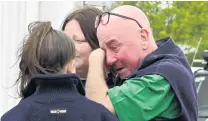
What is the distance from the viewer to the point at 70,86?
1.94 metres

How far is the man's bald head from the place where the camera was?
2206 mm

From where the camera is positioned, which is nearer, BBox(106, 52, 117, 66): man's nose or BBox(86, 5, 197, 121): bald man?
BBox(86, 5, 197, 121): bald man

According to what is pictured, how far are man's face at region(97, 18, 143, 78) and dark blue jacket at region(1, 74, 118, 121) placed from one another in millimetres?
335

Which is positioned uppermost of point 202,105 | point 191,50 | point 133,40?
point 133,40

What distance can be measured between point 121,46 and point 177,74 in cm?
30

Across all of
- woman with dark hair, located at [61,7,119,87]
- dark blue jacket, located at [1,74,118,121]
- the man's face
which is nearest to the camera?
dark blue jacket, located at [1,74,118,121]

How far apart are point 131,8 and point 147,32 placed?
5.4 inches

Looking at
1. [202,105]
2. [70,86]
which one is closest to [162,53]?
[70,86]

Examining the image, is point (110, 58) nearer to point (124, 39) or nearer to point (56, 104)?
point (124, 39)

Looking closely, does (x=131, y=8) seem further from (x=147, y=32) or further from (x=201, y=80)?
(x=201, y=80)

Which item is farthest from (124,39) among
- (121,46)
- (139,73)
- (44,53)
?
(44,53)

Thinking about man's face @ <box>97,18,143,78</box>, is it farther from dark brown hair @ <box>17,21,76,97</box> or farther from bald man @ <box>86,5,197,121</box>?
dark brown hair @ <box>17,21,76,97</box>

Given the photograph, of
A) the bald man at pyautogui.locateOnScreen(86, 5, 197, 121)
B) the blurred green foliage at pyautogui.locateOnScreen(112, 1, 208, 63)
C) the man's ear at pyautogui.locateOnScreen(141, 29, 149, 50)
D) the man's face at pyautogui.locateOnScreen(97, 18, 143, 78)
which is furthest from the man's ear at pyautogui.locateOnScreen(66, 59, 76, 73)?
the blurred green foliage at pyautogui.locateOnScreen(112, 1, 208, 63)

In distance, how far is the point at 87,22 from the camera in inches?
98.5
